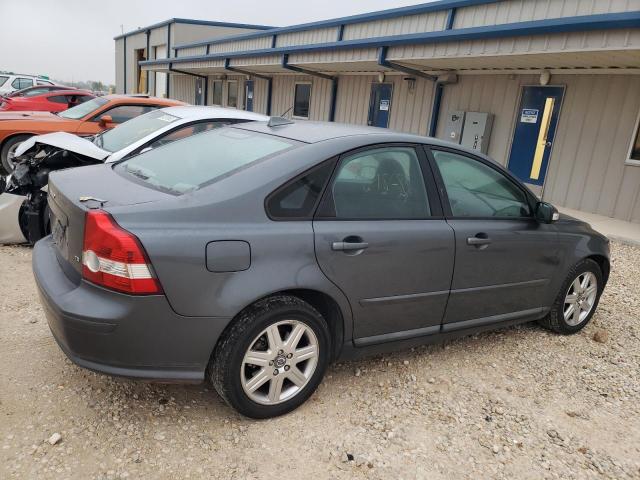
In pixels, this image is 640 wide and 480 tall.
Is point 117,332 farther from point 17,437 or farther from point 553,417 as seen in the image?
point 553,417

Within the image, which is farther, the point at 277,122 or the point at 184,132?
the point at 184,132

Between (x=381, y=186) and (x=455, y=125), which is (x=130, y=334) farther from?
(x=455, y=125)

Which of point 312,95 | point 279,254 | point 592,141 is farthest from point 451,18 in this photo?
point 279,254

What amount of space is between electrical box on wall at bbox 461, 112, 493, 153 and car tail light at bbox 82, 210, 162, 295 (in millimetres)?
8859

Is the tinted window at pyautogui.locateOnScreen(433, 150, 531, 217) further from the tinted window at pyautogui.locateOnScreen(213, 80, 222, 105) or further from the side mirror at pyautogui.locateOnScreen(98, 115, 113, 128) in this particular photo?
the tinted window at pyautogui.locateOnScreen(213, 80, 222, 105)

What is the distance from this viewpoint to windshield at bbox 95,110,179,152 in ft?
18.4

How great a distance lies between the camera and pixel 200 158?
3.13 metres

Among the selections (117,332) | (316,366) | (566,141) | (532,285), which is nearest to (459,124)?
(566,141)

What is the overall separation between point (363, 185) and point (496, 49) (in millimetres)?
6147

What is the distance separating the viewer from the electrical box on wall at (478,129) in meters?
10.1

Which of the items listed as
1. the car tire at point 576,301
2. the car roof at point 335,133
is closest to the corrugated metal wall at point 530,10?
the car tire at point 576,301

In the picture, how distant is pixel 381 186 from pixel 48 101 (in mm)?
14705

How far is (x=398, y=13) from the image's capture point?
11914 millimetres

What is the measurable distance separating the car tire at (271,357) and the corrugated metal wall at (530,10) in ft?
23.9
